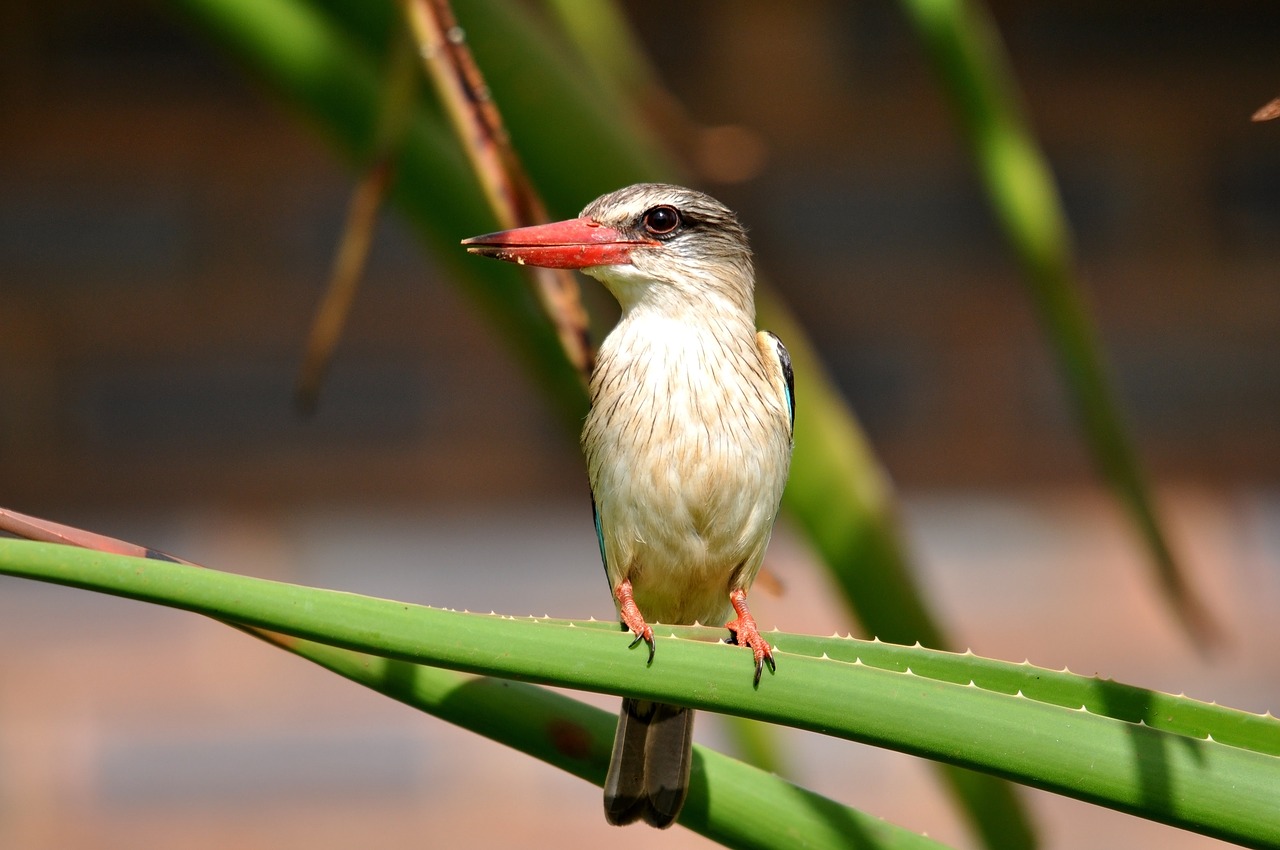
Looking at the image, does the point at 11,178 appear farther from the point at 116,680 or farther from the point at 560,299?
the point at 560,299

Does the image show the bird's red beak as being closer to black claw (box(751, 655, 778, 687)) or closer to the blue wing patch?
the blue wing patch

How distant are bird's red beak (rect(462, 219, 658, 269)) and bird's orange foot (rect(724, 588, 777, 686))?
44cm

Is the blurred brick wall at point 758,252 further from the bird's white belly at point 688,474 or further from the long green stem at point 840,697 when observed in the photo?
the long green stem at point 840,697

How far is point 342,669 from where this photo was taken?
44.5 inches

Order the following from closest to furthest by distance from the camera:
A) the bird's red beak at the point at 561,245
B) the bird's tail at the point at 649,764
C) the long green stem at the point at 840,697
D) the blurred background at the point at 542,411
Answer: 1. the long green stem at the point at 840,697
2. the bird's red beak at the point at 561,245
3. the bird's tail at the point at 649,764
4. the blurred background at the point at 542,411

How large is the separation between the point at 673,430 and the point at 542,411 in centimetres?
318

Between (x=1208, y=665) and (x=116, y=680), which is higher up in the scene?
(x=1208, y=665)

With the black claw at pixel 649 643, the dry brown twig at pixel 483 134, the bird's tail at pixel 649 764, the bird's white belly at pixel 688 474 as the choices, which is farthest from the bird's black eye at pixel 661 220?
the black claw at pixel 649 643

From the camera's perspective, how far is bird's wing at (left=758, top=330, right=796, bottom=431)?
Result: 177cm

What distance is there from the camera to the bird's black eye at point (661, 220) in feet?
6.11

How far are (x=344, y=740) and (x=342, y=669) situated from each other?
3921mm

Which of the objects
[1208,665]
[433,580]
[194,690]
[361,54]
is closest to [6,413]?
[194,690]

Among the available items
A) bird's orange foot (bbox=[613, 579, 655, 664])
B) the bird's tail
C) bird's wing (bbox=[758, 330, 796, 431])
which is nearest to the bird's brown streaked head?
bird's wing (bbox=[758, 330, 796, 431])

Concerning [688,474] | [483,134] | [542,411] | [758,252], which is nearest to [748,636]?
[688,474]
